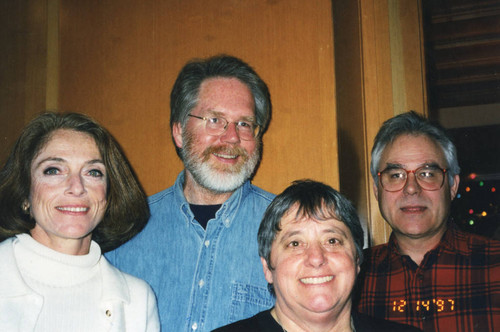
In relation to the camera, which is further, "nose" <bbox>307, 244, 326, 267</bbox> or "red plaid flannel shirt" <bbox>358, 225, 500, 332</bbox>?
"red plaid flannel shirt" <bbox>358, 225, 500, 332</bbox>

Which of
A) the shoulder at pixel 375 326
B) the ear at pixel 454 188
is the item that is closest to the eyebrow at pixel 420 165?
the ear at pixel 454 188

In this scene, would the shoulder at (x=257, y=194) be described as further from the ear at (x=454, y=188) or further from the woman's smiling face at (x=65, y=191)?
the ear at (x=454, y=188)

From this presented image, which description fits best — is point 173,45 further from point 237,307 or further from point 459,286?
point 459,286

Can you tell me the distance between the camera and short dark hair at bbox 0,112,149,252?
5.60 ft

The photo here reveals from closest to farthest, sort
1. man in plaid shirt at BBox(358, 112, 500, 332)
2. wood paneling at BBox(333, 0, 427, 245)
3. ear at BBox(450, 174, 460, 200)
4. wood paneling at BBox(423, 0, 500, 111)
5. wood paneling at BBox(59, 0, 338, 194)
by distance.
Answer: man in plaid shirt at BBox(358, 112, 500, 332) < ear at BBox(450, 174, 460, 200) < wood paneling at BBox(59, 0, 338, 194) < wood paneling at BBox(333, 0, 427, 245) < wood paneling at BBox(423, 0, 500, 111)

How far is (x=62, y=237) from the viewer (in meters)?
1.67

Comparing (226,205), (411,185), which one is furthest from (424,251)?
(226,205)

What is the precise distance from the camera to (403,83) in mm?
2834

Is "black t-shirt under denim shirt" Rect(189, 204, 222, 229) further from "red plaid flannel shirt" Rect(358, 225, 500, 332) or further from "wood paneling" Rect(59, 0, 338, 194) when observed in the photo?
"red plaid flannel shirt" Rect(358, 225, 500, 332)

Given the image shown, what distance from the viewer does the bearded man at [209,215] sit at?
1.93 m

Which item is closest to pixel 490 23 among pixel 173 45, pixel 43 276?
pixel 173 45

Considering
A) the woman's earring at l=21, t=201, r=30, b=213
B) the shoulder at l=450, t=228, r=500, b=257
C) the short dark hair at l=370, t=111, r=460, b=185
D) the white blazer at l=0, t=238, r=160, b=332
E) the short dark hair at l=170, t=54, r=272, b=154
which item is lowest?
the white blazer at l=0, t=238, r=160, b=332

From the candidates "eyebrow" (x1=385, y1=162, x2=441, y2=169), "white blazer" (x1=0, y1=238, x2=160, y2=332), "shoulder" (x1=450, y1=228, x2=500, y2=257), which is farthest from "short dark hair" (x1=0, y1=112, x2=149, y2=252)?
"shoulder" (x1=450, y1=228, x2=500, y2=257)

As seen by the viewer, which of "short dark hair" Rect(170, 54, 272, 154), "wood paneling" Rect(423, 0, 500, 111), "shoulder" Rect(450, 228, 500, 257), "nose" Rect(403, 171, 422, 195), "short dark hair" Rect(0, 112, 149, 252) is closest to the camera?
"short dark hair" Rect(0, 112, 149, 252)
